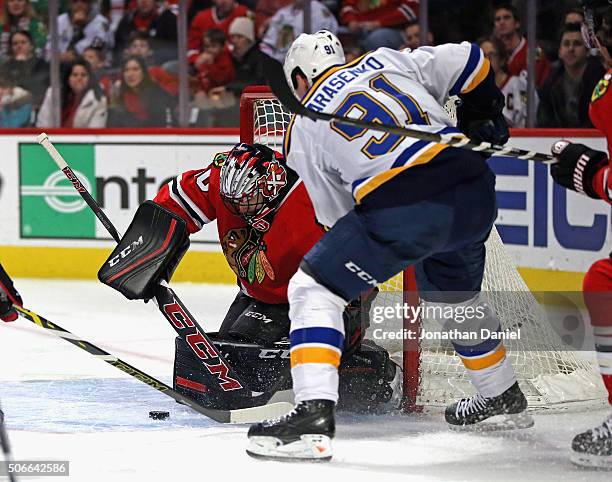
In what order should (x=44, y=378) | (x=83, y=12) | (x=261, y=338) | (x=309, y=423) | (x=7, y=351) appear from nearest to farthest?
(x=309, y=423), (x=261, y=338), (x=44, y=378), (x=7, y=351), (x=83, y=12)

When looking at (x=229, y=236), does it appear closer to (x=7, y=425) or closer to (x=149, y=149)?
(x=7, y=425)

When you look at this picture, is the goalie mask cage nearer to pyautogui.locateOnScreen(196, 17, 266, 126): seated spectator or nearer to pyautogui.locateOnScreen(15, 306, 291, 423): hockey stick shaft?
pyautogui.locateOnScreen(15, 306, 291, 423): hockey stick shaft

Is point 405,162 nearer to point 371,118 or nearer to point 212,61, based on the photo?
point 371,118

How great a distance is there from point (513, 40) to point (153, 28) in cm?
186

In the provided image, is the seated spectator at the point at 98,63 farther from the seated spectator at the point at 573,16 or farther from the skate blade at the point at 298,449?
the skate blade at the point at 298,449

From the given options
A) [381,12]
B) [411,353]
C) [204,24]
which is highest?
[381,12]

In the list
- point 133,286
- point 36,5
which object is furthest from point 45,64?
point 133,286

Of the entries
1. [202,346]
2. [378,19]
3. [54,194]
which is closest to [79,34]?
[54,194]

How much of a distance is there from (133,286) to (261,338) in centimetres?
36

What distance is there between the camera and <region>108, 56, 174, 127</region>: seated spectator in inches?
242

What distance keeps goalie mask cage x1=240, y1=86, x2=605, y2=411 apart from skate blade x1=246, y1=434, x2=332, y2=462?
0.69m

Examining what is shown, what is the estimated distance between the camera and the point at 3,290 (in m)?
2.63

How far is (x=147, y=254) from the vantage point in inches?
124

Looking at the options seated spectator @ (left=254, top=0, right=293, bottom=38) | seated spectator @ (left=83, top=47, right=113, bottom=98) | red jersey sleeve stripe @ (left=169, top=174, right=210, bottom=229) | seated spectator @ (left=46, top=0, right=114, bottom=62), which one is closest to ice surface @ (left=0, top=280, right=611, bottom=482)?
red jersey sleeve stripe @ (left=169, top=174, right=210, bottom=229)
